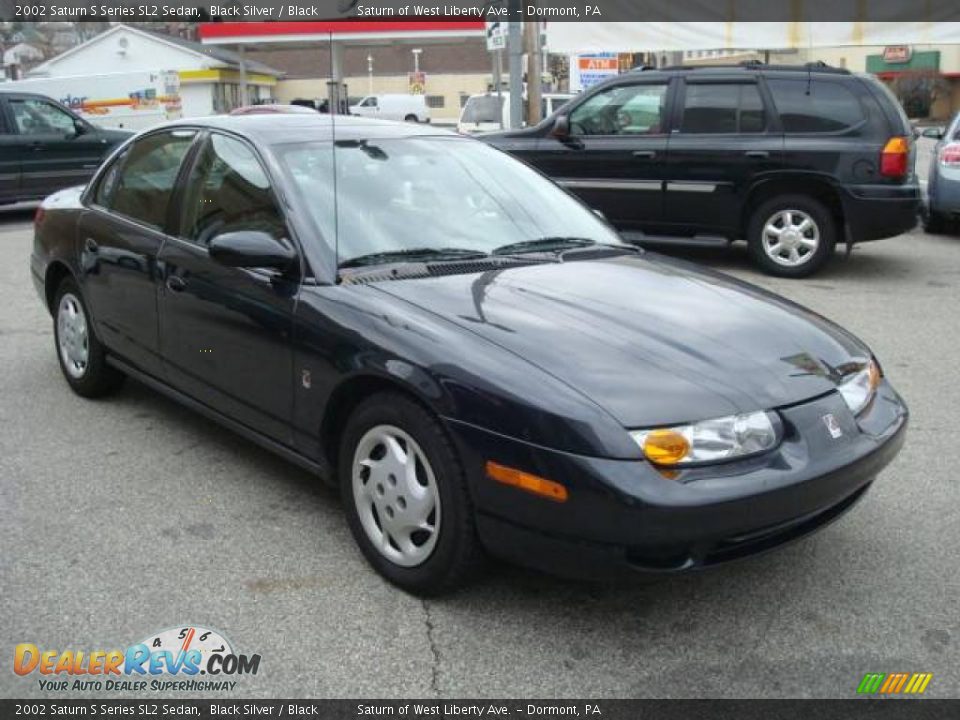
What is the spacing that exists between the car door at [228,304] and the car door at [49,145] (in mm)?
10766

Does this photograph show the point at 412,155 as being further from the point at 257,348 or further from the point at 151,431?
the point at 151,431

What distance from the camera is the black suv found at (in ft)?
27.6

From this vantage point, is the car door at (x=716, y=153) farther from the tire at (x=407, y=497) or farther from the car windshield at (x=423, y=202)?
the tire at (x=407, y=497)

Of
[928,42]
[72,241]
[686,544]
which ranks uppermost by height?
[928,42]

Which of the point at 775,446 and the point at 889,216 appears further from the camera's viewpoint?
the point at 889,216

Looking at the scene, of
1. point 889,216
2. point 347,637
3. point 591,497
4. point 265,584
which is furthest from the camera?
point 889,216

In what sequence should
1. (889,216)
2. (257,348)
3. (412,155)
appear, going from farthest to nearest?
(889,216)
(412,155)
(257,348)

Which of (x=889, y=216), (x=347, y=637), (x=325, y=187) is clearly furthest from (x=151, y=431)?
(x=889, y=216)

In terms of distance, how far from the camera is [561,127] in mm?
9656

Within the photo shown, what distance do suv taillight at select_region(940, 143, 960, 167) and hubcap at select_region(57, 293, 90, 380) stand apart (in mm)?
8858

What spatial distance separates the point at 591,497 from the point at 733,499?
389mm

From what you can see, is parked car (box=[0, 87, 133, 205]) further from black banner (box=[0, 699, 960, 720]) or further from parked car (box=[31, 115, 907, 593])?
black banner (box=[0, 699, 960, 720])

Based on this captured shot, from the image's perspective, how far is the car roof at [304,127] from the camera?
158 inches

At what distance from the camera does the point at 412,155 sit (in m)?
4.15
